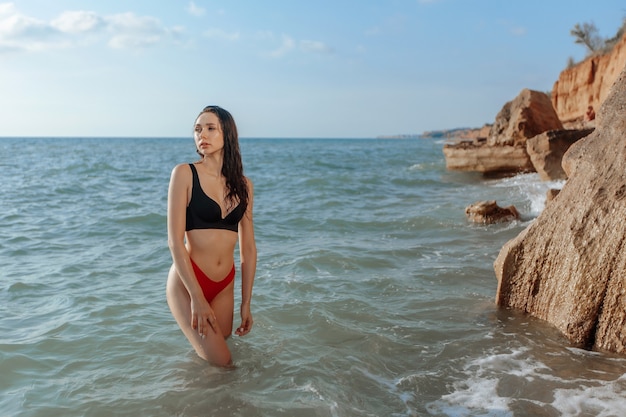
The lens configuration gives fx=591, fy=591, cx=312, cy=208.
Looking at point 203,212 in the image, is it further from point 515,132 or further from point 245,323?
point 515,132

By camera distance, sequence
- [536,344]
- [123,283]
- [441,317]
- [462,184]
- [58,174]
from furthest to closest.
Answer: [58,174] → [462,184] → [123,283] → [441,317] → [536,344]

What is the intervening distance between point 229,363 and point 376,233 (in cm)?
664

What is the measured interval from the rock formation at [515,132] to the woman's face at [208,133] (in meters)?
16.2

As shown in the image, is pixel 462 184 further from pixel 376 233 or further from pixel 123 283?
pixel 123 283

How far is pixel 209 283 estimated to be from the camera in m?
4.48

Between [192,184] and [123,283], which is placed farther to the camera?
[123,283]

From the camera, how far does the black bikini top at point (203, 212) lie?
4.29m

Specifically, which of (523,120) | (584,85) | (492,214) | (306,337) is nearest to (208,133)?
(306,337)

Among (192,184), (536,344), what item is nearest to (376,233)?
(536,344)

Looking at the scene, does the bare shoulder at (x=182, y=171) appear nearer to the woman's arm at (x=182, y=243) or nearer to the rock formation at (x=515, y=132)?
the woman's arm at (x=182, y=243)

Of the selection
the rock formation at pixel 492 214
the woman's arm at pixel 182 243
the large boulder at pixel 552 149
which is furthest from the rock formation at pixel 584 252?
the large boulder at pixel 552 149

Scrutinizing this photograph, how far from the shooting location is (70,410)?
413cm

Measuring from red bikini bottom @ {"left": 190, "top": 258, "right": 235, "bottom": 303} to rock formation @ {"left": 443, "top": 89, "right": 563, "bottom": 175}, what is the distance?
16209mm

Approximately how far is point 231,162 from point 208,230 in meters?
0.55
